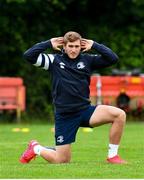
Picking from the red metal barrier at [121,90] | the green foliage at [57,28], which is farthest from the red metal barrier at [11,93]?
the green foliage at [57,28]

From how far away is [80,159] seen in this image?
12.4m

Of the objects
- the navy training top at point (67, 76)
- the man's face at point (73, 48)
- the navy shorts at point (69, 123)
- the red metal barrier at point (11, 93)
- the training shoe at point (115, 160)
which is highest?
the man's face at point (73, 48)

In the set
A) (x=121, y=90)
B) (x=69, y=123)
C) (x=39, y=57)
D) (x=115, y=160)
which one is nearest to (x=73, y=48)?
Result: (x=39, y=57)

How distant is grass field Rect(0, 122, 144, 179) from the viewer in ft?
32.4

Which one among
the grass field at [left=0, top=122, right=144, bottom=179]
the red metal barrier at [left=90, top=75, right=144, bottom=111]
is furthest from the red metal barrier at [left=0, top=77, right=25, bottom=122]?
the grass field at [left=0, top=122, right=144, bottom=179]

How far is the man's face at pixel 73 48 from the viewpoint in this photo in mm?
11461

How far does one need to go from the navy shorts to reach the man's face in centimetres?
76

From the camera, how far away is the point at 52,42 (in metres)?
11.7

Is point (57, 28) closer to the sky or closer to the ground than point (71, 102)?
closer to the sky

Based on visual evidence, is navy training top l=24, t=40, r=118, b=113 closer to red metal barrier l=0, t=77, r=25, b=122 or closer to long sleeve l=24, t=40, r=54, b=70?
long sleeve l=24, t=40, r=54, b=70

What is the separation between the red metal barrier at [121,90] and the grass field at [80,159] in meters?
6.36

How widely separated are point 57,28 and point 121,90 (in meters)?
4.63

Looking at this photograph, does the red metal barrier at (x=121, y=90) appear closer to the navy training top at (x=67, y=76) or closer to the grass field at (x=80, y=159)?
the grass field at (x=80, y=159)

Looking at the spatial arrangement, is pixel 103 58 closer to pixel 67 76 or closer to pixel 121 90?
pixel 67 76
